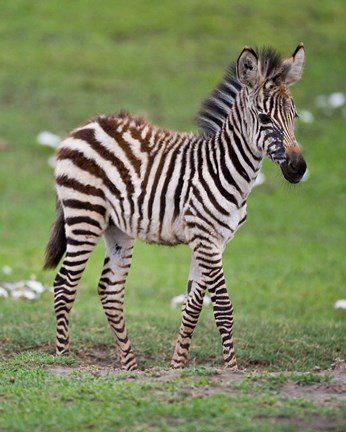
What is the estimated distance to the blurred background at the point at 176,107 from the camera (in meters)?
15.2

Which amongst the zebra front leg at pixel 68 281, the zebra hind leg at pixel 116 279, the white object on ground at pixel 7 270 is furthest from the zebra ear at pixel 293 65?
the white object on ground at pixel 7 270

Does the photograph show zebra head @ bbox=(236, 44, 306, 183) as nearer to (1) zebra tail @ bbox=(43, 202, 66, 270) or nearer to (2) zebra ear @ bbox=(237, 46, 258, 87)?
(2) zebra ear @ bbox=(237, 46, 258, 87)

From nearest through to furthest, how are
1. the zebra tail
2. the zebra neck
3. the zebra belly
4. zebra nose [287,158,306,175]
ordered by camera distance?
zebra nose [287,158,306,175], the zebra neck, the zebra belly, the zebra tail

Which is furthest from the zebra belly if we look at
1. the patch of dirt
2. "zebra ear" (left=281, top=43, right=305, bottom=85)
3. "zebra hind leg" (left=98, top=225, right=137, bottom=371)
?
"zebra ear" (left=281, top=43, right=305, bottom=85)

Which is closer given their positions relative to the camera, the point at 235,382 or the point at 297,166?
the point at 235,382

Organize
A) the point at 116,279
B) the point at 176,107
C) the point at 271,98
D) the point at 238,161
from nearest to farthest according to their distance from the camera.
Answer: the point at 271,98 → the point at 238,161 → the point at 116,279 → the point at 176,107

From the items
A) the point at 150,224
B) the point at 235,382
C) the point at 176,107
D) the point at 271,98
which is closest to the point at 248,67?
the point at 271,98

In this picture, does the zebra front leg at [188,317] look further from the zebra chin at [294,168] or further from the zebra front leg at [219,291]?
the zebra chin at [294,168]

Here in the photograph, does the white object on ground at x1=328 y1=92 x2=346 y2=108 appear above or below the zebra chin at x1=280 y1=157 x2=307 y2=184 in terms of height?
above

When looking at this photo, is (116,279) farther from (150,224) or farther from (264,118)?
(264,118)

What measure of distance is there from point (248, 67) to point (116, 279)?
2.57m

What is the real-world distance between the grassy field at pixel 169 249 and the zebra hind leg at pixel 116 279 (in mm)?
428

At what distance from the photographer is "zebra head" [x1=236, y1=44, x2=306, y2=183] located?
344 inches

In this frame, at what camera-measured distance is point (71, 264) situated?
9.53 meters
